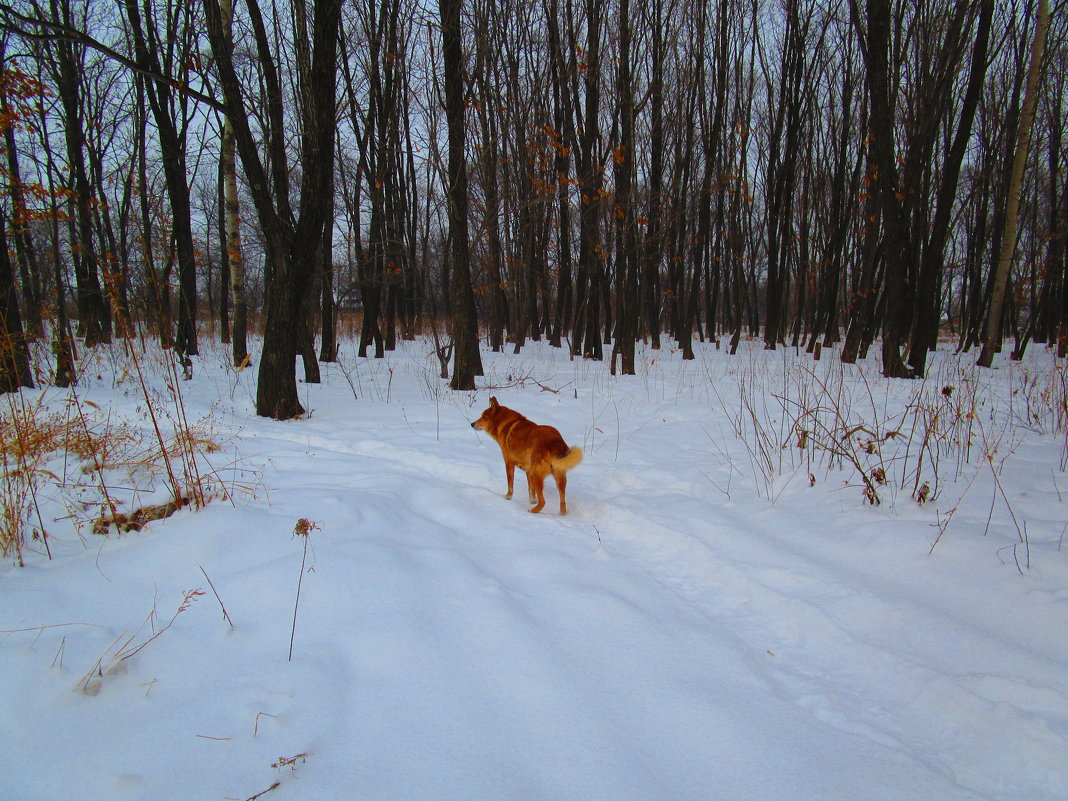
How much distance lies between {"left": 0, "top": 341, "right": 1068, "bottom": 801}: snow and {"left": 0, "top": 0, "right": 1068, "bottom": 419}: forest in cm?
178

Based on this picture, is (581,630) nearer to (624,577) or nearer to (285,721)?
(624,577)

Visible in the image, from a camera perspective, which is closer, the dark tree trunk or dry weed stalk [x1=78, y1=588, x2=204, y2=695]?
dry weed stalk [x1=78, y1=588, x2=204, y2=695]

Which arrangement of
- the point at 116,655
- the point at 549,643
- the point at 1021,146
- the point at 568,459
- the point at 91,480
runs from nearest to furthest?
the point at 116,655 < the point at 549,643 < the point at 91,480 < the point at 568,459 < the point at 1021,146

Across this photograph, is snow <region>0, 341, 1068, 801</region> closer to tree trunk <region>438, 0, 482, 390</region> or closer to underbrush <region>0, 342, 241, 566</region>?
underbrush <region>0, 342, 241, 566</region>

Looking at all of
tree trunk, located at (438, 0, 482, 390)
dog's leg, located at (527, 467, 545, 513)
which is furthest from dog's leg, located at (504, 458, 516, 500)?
tree trunk, located at (438, 0, 482, 390)

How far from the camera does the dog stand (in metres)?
3.65

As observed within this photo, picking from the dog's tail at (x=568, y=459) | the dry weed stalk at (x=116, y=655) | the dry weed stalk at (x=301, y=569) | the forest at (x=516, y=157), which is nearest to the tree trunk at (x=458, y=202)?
the forest at (x=516, y=157)

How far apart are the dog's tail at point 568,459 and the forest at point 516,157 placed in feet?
9.71

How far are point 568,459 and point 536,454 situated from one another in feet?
1.03

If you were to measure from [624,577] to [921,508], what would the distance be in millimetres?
2293

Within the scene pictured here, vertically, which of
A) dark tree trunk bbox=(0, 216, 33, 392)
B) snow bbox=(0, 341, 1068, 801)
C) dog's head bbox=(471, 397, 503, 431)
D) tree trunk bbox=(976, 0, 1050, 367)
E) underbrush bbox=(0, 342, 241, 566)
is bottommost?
snow bbox=(0, 341, 1068, 801)

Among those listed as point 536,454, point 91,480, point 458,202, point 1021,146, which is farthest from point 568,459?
point 1021,146

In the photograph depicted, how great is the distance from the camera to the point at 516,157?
51.5 feet

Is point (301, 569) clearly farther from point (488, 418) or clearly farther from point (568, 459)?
point (488, 418)
